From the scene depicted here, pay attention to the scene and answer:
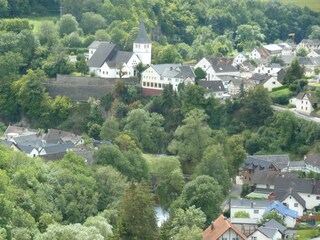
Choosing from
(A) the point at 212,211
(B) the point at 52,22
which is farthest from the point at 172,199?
(B) the point at 52,22

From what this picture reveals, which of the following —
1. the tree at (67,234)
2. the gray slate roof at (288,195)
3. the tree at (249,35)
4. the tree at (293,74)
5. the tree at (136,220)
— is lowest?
the tree at (249,35)

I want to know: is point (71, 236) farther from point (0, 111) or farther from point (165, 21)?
point (165, 21)

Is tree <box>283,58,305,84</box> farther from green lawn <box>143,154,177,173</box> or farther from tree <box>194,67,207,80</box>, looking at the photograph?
green lawn <box>143,154,177,173</box>

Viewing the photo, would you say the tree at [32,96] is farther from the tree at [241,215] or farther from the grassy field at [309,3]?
the grassy field at [309,3]

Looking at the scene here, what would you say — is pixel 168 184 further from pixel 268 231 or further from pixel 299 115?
pixel 299 115

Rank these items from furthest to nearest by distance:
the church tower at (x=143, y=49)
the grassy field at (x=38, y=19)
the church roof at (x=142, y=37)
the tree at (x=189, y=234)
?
1. the grassy field at (x=38, y=19)
2. the church roof at (x=142, y=37)
3. the church tower at (x=143, y=49)
4. the tree at (x=189, y=234)

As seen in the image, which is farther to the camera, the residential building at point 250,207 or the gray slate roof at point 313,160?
the gray slate roof at point 313,160

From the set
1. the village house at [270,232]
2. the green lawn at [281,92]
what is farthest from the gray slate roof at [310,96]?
the village house at [270,232]
